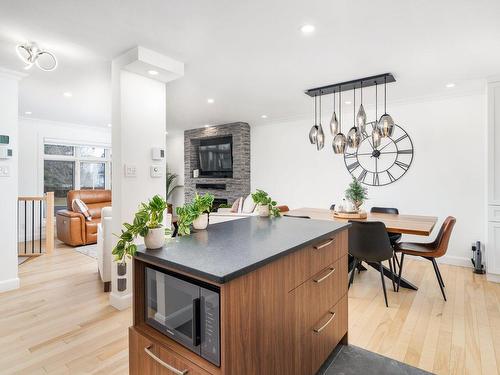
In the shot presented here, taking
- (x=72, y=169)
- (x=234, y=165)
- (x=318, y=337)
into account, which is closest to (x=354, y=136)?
(x=318, y=337)

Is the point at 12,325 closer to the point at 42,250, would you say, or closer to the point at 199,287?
the point at 199,287

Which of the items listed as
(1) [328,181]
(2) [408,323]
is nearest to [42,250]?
(1) [328,181]

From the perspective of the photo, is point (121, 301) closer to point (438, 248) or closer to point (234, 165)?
point (438, 248)

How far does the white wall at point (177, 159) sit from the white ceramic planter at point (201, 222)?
5.79 metres

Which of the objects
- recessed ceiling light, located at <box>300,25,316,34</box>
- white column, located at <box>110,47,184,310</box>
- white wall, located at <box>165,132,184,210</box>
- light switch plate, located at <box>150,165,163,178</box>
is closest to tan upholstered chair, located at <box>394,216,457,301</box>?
recessed ceiling light, located at <box>300,25,316,34</box>

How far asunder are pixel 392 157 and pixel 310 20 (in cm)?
306

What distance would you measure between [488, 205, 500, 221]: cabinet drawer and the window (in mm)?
7396

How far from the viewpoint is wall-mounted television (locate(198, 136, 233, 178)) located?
634 cm

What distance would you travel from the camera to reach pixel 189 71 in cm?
320

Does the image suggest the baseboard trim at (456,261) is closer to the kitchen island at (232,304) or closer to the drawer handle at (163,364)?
the kitchen island at (232,304)

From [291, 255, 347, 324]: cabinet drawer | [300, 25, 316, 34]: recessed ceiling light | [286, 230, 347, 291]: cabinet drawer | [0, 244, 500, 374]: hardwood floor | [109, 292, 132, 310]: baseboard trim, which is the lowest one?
[0, 244, 500, 374]: hardwood floor

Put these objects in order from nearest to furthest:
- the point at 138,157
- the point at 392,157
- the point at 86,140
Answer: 1. the point at 138,157
2. the point at 392,157
3. the point at 86,140

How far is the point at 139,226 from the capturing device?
4.05 feet

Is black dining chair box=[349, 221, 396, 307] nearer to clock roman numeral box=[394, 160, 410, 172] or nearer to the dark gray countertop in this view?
the dark gray countertop
